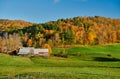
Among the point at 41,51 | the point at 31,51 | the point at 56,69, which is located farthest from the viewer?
the point at 41,51

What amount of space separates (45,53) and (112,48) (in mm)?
31150

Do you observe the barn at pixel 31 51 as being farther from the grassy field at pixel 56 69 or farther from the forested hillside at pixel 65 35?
the forested hillside at pixel 65 35

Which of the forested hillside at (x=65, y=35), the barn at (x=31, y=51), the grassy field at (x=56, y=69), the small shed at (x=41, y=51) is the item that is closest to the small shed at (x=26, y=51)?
the barn at (x=31, y=51)

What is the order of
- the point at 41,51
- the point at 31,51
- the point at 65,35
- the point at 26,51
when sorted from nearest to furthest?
the point at 26,51 → the point at 31,51 → the point at 41,51 → the point at 65,35

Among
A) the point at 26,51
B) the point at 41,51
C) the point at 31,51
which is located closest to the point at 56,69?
the point at 26,51

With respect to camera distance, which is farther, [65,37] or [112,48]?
[65,37]

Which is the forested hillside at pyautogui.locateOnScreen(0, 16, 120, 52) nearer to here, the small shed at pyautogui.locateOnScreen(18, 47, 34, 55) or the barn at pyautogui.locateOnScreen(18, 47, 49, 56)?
the barn at pyautogui.locateOnScreen(18, 47, 49, 56)

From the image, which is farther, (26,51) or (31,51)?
(31,51)

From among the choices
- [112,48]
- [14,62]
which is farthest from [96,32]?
[14,62]

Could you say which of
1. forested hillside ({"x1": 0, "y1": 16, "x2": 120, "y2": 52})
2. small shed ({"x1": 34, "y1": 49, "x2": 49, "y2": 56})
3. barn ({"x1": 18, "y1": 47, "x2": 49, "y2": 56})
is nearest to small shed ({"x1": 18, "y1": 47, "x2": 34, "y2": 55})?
barn ({"x1": 18, "y1": 47, "x2": 49, "y2": 56})

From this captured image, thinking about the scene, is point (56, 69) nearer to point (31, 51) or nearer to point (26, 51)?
point (26, 51)

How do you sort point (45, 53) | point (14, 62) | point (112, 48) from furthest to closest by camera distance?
1. point (112, 48)
2. point (45, 53)
3. point (14, 62)

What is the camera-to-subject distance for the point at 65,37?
531 feet

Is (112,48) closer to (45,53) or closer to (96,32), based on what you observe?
(45,53)
